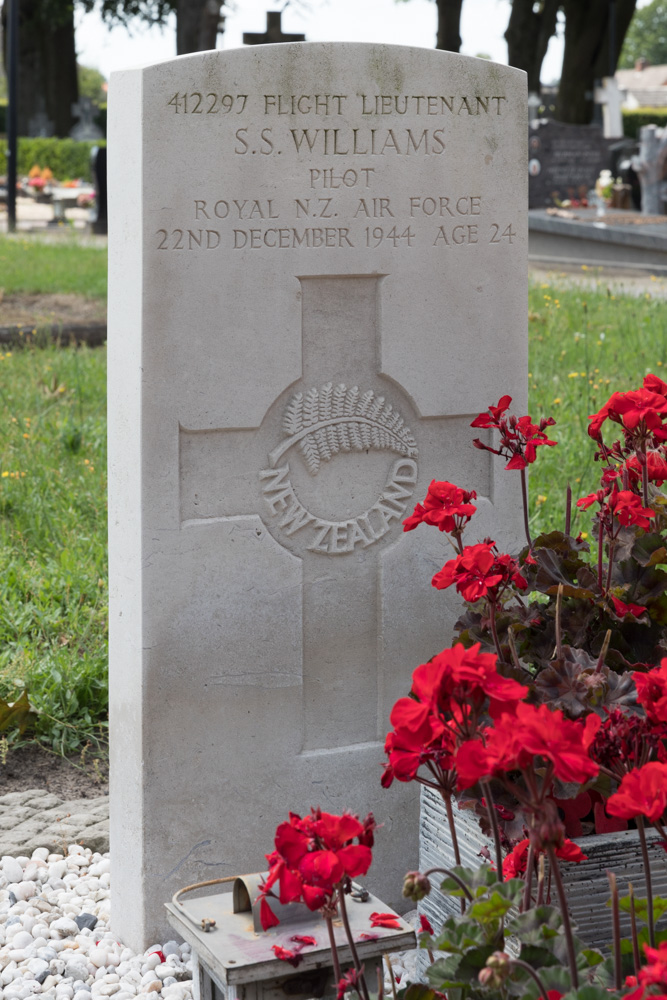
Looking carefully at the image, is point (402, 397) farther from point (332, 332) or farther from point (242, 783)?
point (242, 783)

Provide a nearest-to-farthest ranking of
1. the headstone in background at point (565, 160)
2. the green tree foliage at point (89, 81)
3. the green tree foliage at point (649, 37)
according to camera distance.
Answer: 1. the headstone in background at point (565, 160)
2. the green tree foliage at point (89, 81)
3. the green tree foliage at point (649, 37)

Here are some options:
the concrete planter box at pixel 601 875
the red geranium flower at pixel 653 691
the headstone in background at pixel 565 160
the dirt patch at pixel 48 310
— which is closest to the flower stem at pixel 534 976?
the red geranium flower at pixel 653 691

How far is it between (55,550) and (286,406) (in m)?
2.18

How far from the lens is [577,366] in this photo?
6.56m

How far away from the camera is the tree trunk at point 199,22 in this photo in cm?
1510

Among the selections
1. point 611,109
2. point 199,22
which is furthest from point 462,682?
point 611,109

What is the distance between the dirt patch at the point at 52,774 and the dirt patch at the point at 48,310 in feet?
18.2

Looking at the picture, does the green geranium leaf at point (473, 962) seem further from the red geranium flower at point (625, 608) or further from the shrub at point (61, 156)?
the shrub at point (61, 156)

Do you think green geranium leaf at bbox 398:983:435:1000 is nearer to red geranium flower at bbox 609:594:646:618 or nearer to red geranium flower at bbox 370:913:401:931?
red geranium flower at bbox 370:913:401:931

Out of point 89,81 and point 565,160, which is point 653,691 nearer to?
point 565,160

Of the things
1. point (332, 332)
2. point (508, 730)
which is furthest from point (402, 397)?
point (508, 730)

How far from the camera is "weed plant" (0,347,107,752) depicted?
3.47 m

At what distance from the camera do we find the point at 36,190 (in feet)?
77.5

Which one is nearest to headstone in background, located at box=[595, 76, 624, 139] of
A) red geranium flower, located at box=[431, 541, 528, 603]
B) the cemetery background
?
the cemetery background
